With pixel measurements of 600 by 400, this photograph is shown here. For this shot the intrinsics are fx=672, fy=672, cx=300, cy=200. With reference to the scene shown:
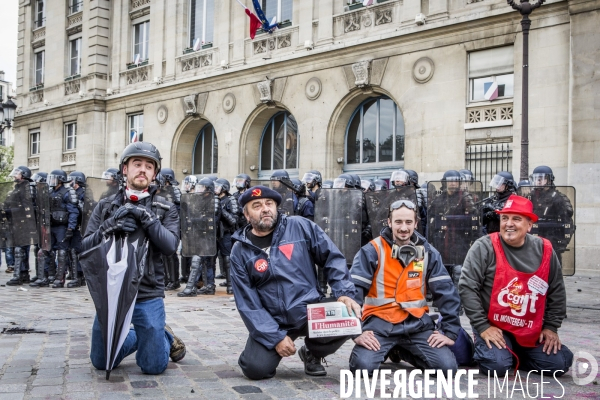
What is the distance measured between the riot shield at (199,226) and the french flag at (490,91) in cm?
765

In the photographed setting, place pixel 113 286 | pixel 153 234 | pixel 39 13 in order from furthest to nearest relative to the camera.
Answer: pixel 39 13 → pixel 153 234 → pixel 113 286

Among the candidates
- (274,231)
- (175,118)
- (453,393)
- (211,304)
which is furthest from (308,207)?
(175,118)

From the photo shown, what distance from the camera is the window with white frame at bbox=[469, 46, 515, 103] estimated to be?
49.8 ft

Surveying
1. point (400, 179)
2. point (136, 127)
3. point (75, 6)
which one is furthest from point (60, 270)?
point (75, 6)

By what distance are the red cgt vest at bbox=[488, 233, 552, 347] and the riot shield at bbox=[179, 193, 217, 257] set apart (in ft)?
20.4

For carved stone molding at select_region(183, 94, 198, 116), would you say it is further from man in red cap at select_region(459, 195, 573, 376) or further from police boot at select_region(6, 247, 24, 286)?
man in red cap at select_region(459, 195, 573, 376)

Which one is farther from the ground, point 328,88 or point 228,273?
point 328,88

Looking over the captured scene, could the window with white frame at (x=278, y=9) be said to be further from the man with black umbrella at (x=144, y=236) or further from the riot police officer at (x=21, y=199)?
the man with black umbrella at (x=144, y=236)

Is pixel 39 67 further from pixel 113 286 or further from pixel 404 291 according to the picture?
pixel 404 291

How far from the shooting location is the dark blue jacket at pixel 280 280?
4.85 metres

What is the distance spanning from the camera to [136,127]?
1008 inches

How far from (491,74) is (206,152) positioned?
1144 cm

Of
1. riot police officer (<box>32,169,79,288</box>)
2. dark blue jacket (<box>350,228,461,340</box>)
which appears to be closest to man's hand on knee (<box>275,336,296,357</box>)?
dark blue jacket (<box>350,228,461,340</box>)

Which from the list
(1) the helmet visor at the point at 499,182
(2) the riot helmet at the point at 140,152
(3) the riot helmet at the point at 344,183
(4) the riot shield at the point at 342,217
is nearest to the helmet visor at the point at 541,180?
(1) the helmet visor at the point at 499,182
